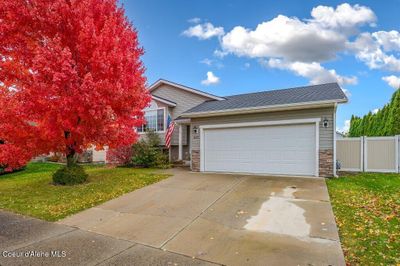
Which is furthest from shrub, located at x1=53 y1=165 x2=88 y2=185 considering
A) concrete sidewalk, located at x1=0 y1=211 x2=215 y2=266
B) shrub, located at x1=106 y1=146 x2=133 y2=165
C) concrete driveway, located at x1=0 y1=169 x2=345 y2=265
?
shrub, located at x1=106 y1=146 x2=133 y2=165

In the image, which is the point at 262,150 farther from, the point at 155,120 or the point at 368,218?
the point at 155,120

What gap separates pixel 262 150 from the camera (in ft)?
35.5

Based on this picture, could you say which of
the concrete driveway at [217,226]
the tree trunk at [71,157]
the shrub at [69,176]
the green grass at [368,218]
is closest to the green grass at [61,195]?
the shrub at [69,176]

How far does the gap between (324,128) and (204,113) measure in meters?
5.11

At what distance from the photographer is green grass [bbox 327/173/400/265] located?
3.75 meters

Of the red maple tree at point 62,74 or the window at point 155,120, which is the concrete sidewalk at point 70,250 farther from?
the window at point 155,120

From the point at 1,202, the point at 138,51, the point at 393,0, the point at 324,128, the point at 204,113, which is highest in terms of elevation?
the point at 393,0

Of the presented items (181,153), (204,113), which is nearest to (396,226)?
(204,113)

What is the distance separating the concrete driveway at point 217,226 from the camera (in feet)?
12.6

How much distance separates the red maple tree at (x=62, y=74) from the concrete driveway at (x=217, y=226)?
2974mm

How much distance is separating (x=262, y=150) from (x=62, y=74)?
7834mm

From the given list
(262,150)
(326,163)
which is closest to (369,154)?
(326,163)

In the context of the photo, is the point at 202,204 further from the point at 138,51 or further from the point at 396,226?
the point at 138,51

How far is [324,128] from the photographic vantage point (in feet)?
31.9
